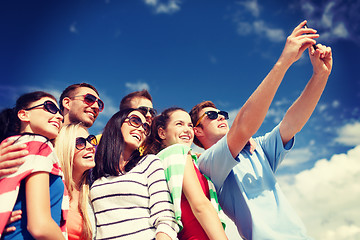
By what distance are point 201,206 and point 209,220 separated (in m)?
0.17

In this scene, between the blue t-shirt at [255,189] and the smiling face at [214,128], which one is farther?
the smiling face at [214,128]

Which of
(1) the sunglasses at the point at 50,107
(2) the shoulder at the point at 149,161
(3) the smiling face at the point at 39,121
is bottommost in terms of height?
(2) the shoulder at the point at 149,161

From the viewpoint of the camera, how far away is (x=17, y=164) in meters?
2.88

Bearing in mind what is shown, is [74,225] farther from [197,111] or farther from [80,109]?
[80,109]

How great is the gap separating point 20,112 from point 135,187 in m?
1.54

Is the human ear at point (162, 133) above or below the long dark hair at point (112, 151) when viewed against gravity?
above

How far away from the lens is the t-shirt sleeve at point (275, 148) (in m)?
3.77

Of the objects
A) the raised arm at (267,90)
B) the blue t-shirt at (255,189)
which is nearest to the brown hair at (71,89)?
Answer: the blue t-shirt at (255,189)

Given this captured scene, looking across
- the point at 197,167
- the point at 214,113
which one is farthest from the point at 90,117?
the point at 197,167

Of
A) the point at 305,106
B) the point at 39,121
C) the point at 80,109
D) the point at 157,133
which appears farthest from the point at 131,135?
the point at 80,109

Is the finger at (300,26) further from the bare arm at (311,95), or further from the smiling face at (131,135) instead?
the smiling face at (131,135)

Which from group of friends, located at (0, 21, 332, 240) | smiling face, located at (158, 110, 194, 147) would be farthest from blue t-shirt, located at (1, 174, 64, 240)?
smiling face, located at (158, 110, 194, 147)

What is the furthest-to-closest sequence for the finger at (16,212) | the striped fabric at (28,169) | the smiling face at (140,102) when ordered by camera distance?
the smiling face at (140,102), the finger at (16,212), the striped fabric at (28,169)

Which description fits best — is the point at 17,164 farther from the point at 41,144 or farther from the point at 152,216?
the point at 152,216
